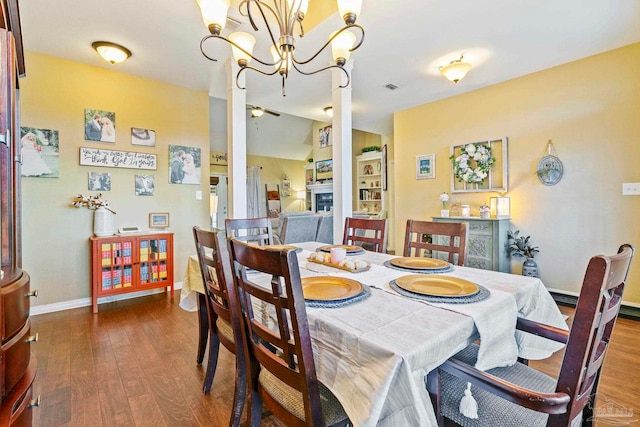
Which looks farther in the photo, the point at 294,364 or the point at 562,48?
the point at 562,48

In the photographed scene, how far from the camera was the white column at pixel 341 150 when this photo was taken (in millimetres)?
3158

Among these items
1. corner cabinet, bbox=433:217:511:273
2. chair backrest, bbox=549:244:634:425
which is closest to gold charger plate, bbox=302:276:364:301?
chair backrest, bbox=549:244:634:425

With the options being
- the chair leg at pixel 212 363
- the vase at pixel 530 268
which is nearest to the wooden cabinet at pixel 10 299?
the chair leg at pixel 212 363

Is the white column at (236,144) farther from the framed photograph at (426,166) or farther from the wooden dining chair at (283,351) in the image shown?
the framed photograph at (426,166)

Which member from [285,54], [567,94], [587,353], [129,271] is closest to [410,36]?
[285,54]

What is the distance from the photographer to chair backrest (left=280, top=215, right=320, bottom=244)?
4.53 meters

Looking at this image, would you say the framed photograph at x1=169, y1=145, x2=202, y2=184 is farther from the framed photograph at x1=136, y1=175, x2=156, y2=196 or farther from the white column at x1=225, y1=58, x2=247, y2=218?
the white column at x1=225, y1=58, x2=247, y2=218

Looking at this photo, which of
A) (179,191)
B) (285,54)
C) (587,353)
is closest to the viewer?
(587,353)

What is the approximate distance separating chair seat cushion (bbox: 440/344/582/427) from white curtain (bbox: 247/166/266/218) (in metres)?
7.88

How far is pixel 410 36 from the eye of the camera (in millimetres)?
2723

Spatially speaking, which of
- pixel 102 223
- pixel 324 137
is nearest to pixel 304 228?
pixel 102 223

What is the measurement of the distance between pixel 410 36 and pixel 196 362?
124 inches

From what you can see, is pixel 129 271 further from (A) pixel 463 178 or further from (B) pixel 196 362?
(A) pixel 463 178

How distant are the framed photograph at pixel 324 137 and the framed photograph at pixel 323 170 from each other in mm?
431
